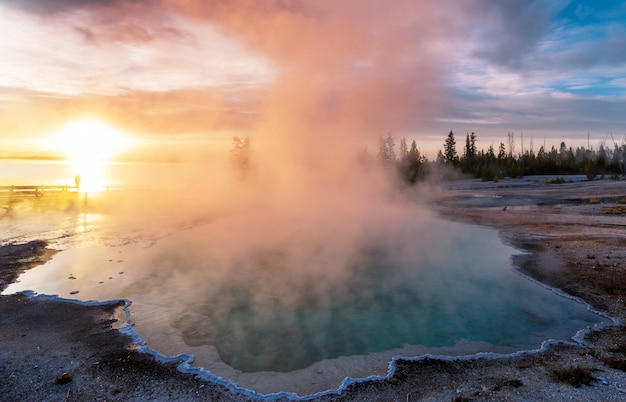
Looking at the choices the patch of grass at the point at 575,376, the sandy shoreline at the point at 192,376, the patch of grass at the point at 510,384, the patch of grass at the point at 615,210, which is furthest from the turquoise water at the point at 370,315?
the patch of grass at the point at 615,210

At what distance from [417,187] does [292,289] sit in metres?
34.8

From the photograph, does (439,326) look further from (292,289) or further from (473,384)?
(292,289)

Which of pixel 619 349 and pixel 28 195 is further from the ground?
pixel 28 195

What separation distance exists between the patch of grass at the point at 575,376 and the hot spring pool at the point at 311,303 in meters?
1.19

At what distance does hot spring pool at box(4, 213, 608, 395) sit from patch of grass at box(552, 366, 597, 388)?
119 cm

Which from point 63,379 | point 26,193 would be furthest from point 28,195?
point 63,379

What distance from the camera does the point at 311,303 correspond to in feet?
27.0

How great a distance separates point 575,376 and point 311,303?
470cm

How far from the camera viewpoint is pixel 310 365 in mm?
5793

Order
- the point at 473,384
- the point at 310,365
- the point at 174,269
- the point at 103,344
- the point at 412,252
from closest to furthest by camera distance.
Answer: the point at 473,384, the point at 310,365, the point at 103,344, the point at 174,269, the point at 412,252

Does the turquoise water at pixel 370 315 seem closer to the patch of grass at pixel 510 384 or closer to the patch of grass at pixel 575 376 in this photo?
the patch of grass at pixel 575 376

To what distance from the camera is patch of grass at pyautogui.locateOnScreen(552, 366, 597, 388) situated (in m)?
4.75

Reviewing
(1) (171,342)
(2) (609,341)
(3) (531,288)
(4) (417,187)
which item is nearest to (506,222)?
(3) (531,288)

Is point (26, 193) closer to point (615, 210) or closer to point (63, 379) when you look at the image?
point (63, 379)
